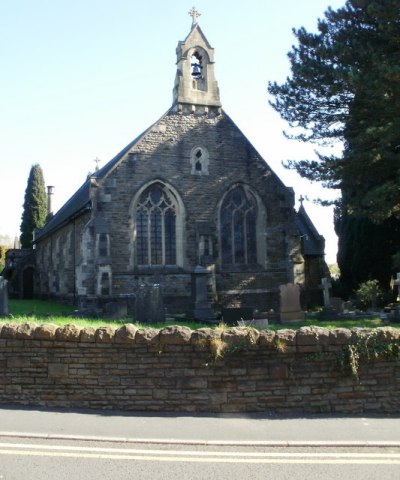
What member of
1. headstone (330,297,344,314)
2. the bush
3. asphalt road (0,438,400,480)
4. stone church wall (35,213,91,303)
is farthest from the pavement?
the bush

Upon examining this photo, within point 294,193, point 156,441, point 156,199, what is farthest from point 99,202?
point 156,441

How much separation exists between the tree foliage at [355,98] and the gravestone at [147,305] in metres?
8.01

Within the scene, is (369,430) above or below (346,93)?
below

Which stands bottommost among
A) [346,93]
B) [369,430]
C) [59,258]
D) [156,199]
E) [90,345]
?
[369,430]

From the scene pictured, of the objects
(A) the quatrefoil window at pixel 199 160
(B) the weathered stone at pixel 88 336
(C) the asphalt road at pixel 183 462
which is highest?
(A) the quatrefoil window at pixel 199 160

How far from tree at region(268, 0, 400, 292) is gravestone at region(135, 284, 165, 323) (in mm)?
7986

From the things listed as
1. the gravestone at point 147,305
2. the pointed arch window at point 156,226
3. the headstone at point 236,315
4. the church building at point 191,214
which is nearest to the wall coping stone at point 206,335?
the headstone at point 236,315

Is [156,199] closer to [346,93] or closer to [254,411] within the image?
[346,93]

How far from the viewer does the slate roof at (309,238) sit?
2800 cm

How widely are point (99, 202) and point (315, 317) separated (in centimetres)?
980

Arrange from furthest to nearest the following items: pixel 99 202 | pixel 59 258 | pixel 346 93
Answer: pixel 59 258
pixel 99 202
pixel 346 93

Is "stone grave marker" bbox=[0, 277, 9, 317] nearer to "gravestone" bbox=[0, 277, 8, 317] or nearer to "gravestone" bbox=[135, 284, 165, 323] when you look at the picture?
"gravestone" bbox=[0, 277, 8, 317]

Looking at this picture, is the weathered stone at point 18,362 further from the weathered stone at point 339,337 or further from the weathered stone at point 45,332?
the weathered stone at point 339,337

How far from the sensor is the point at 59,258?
29.7m
